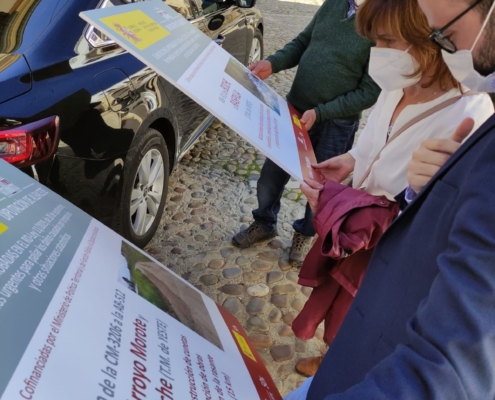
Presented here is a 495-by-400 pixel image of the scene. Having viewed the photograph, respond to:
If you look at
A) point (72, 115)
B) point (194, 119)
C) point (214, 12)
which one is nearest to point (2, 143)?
point (72, 115)

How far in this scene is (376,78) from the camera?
59.4 inches

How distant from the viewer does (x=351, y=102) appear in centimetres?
233

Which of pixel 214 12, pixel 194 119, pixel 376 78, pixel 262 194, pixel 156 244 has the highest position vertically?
pixel 214 12

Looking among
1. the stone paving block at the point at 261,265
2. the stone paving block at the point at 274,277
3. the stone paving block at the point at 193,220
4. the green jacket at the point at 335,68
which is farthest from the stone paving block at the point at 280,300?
the green jacket at the point at 335,68

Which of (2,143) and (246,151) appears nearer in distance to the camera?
(2,143)

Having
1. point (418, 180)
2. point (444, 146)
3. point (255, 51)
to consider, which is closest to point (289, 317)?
point (418, 180)

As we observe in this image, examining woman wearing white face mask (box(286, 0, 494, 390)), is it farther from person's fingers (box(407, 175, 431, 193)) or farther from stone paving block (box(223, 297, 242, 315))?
stone paving block (box(223, 297, 242, 315))

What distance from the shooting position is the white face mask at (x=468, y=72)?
87 cm

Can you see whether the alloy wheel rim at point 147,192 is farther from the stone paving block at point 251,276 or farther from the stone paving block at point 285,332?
the stone paving block at point 285,332

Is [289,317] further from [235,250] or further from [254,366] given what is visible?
[254,366]

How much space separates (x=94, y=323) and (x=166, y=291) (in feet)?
1.06

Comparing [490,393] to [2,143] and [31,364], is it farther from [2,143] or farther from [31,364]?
[2,143]

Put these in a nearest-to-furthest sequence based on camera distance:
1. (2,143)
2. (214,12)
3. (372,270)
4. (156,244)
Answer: (372,270), (2,143), (156,244), (214,12)

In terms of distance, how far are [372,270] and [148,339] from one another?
0.49 meters
